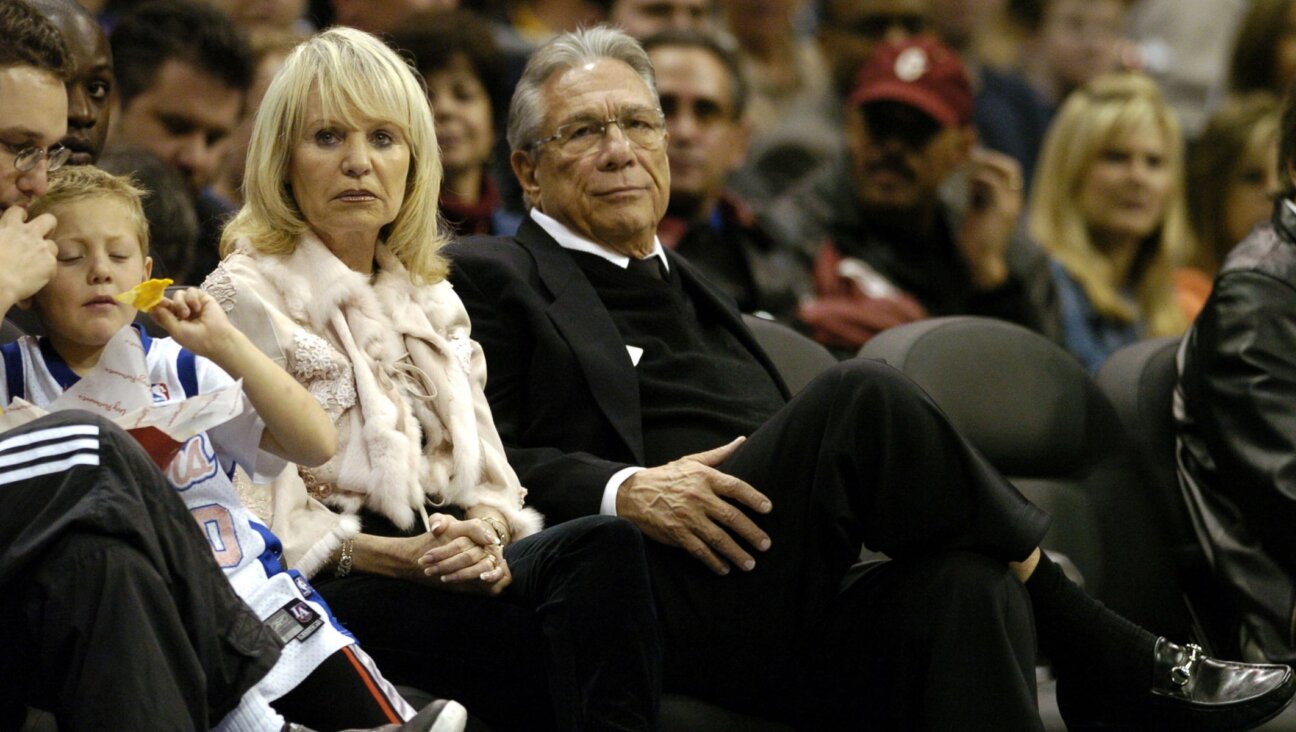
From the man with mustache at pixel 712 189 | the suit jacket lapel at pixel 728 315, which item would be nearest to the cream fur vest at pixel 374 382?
the suit jacket lapel at pixel 728 315

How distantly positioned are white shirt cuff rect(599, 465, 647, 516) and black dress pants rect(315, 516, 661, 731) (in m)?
0.24

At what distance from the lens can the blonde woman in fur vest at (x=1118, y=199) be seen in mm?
5387

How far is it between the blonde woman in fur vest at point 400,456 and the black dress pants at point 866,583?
0.93 feet

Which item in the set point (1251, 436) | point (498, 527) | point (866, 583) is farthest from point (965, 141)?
point (498, 527)

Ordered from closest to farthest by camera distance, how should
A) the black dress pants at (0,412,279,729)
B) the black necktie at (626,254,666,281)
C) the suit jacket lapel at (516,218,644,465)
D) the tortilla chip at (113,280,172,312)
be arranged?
the black dress pants at (0,412,279,729), the tortilla chip at (113,280,172,312), the suit jacket lapel at (516,218,644,465), the black necktie at (626,254,666,281)

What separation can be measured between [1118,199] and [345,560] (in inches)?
136

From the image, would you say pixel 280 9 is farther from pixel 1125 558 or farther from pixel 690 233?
pixel 1125 558

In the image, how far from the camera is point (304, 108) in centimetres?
275

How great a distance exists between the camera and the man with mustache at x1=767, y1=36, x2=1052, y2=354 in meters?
4.98

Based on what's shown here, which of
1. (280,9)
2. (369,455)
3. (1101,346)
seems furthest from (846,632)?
(280,9)

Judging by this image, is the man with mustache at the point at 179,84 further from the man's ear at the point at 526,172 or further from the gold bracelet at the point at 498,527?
the gold bracelet at the point at 498,527

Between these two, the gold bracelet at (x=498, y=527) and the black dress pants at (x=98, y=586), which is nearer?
the black dress pants at (x=98, y=586)

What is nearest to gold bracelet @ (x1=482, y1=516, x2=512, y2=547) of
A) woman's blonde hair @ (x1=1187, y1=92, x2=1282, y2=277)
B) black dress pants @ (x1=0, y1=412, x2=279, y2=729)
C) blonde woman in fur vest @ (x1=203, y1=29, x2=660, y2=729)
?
blonde woman in fur vest @ (x1=203, y1=29, x2=660, y2=729)

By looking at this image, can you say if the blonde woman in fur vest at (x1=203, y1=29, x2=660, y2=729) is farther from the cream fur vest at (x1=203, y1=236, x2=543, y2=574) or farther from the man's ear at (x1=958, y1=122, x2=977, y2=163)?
the man's ear at (x1=958, y1=122, x2=977, y2=163)
